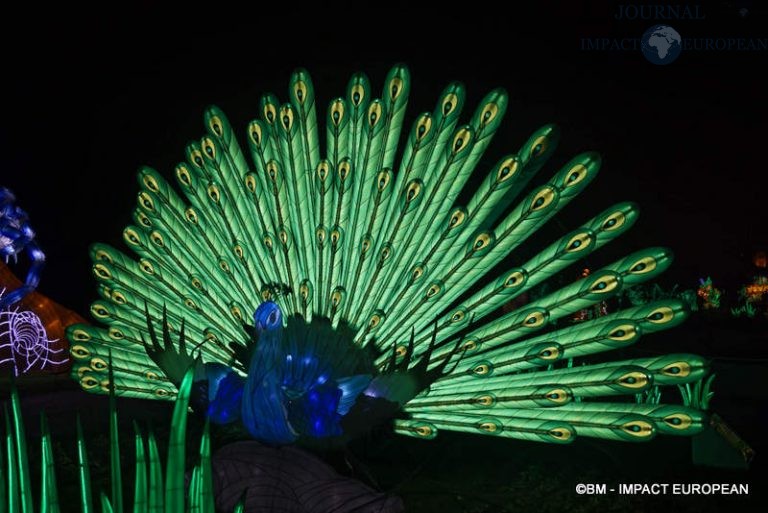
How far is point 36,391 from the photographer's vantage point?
10633 millimetres

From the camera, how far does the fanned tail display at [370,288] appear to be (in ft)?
16.4

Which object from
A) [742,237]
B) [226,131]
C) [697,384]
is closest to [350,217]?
[226,131]

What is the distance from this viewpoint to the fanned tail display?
498 cm

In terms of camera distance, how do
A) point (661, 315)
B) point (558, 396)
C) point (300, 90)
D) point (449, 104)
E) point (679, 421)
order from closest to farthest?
point (679, 421), point (661, 315), point (558, 396), point (449, 104), point (300, 90)

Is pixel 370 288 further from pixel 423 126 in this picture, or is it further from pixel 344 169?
pixel 423 126

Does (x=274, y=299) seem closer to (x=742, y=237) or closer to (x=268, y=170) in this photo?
(x=268, y=170)

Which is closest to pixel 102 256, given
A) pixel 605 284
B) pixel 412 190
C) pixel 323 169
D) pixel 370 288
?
pixel 323 169

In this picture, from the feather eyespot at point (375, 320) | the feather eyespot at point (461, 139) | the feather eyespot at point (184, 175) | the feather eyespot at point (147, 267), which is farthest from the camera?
the feather eyespot at point (147, 267)

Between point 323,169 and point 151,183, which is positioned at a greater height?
point 151,183

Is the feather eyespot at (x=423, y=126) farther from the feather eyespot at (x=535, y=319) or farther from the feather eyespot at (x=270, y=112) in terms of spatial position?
the feather eyespot at (x=535, y=319)

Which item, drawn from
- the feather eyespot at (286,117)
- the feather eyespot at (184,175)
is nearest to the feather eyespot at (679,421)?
the feather eyespot at (286,117)

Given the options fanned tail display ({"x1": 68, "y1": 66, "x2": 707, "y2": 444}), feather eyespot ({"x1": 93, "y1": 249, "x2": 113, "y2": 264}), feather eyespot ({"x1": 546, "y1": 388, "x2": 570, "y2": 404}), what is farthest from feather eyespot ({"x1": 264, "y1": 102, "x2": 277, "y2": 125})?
feather eyespot ({"x1": 546, "y1": 388, "x2": 570, "y2": 404})

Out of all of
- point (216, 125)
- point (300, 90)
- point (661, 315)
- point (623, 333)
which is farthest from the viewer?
point (216, 125)

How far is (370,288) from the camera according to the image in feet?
18.4
